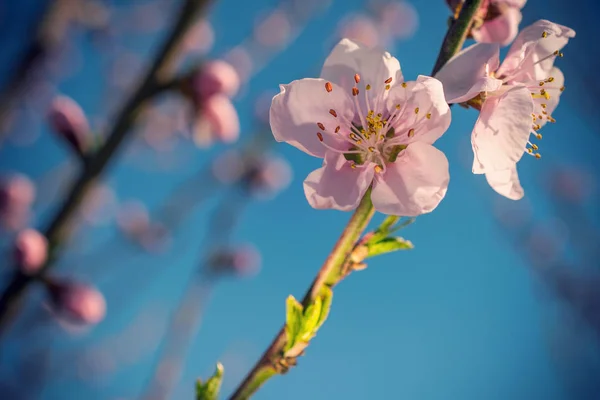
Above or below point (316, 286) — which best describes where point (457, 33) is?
above

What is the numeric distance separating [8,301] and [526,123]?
171 centimetres

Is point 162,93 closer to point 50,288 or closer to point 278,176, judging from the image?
point 50,288

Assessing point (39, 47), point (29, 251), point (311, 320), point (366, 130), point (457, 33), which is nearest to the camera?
point (311, 320)

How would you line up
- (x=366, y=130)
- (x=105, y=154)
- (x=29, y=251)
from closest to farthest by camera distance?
1. (x=366, y=130)
2. (x=29, y=251)
3. (x=105, y=154)

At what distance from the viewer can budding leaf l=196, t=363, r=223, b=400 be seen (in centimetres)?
62

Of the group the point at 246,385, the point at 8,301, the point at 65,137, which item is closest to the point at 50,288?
the point at 8,301

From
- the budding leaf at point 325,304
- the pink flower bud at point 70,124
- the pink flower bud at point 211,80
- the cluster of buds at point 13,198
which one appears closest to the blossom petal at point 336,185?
the budding leaf at point 325,304

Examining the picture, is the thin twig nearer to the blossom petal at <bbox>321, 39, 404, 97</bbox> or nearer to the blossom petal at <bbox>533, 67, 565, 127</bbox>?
the blossom petal at <bbox>321, 39, 404, 97</bbox>

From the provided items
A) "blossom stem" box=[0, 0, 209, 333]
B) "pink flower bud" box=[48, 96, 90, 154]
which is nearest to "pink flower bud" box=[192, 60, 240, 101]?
"blossom stem" box=[0, 0, 209, 333]

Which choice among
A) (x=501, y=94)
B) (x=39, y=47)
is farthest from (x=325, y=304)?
(x=39, y=47)

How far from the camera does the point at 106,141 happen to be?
1.71 m

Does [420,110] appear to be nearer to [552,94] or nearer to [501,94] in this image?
[501,94]

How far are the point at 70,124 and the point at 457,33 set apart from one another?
5.22 feet

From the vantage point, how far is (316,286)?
0.61 meters
